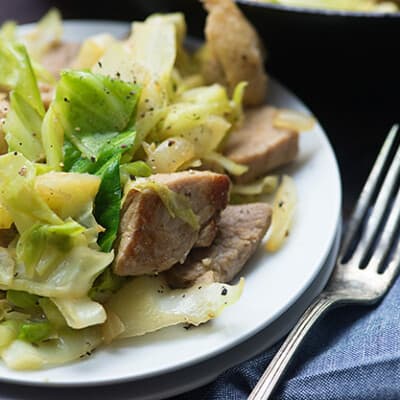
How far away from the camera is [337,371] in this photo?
227 cm

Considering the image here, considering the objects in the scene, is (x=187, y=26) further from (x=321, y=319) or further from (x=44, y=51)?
(x=321, y=319)

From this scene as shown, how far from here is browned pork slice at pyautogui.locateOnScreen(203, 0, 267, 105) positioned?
3.18 meters

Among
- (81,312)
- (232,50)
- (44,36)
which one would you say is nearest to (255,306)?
(81,312)

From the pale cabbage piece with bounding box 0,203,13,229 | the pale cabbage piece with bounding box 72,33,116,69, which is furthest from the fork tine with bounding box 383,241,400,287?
the pale cabbage piece with bounding box 72,33,116,69

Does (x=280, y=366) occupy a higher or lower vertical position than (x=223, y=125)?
lower

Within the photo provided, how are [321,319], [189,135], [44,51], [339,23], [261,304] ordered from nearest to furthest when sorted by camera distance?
[261,304], [321,319], [189,135], [339,23], [44,51]

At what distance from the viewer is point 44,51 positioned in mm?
3494

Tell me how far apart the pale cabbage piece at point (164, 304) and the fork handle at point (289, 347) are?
0.70ft

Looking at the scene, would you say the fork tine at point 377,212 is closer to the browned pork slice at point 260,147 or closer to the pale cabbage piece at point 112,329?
the browned pork slice at point 260,147

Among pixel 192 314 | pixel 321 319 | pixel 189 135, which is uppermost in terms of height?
pixel 189 135

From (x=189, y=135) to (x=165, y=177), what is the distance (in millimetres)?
393

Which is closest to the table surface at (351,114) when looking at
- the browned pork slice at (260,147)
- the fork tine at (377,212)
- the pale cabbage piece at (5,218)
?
the fork tine at (377,212)

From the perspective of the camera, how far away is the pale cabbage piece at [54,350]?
7.04ft

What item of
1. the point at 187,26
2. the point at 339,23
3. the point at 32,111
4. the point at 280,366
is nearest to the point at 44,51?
the point at 187,26
